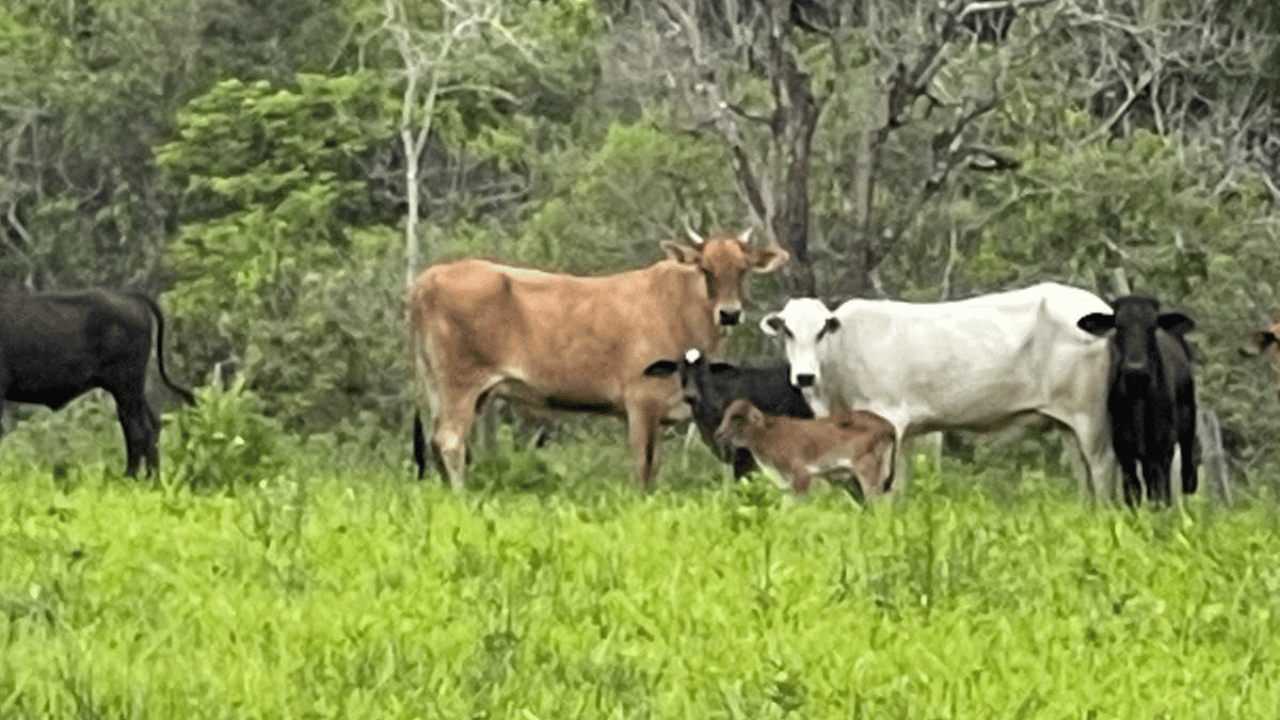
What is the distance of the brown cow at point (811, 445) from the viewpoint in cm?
1499

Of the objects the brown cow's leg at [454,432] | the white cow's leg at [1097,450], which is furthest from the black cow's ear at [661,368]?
the white cow's leg at [1097,450]

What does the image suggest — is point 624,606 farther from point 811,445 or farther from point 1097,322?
point 1097,322

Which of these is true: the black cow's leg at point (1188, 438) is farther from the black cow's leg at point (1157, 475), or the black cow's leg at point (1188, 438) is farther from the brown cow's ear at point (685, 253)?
the brown cow's ear at point (685, 253)

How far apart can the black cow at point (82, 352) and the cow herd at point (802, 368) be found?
1.76m

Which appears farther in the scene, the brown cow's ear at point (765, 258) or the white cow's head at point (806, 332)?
the brown cow's ear at point (765, 258)

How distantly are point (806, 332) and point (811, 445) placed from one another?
165cm

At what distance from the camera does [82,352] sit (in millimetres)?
16859

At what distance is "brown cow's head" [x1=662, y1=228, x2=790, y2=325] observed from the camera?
17078mm

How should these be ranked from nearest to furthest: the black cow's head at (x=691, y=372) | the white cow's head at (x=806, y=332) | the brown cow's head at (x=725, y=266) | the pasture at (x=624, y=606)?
the pasture at (x=624, y=606) < the white cow's head at (x=806, y=332) < the black cow's head at (x=691, y=372) < the brown cow's head at (x=725, y=266)

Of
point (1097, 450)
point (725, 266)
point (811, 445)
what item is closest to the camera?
point (811, 445)

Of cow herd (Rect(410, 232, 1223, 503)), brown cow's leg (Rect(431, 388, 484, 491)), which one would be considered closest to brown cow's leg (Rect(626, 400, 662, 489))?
cow herd (Rect(410, 232, 1223, 503))

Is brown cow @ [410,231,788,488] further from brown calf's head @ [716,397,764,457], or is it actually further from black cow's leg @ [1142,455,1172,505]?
black cow's leg @ [1142,455,1172,505]

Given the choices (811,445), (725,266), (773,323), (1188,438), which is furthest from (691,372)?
(1188,438)

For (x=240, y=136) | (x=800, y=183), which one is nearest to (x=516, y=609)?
(x=800, y=183)
